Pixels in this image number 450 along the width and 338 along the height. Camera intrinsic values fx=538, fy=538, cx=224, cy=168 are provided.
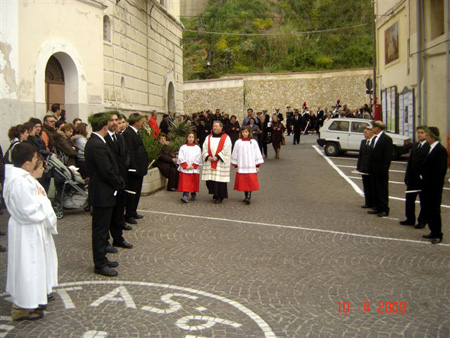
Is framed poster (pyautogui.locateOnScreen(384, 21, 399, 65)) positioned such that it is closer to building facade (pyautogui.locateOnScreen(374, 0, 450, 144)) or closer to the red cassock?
building facade (pyautogui.locateOnScreen(374, 0, 450, 144))

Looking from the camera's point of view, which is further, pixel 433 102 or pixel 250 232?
pixel 433 102

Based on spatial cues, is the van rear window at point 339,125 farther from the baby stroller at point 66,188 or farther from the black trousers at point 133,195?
the black trousers at point 133,195

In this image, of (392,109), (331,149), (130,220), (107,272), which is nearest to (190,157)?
(130,220)

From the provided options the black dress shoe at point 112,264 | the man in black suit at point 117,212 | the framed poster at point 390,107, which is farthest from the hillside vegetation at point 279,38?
the black dress shoe at point 112,264

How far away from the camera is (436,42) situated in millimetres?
19828

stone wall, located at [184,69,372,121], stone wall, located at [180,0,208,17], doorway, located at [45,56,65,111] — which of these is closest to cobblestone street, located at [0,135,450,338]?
doorway, located at [45,56,65,111]

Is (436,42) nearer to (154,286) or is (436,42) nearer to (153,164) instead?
(153,164)

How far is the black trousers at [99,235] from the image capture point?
6742 millimetres

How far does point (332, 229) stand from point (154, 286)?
4.27 meters

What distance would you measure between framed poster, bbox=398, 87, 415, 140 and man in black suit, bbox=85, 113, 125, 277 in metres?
18.1

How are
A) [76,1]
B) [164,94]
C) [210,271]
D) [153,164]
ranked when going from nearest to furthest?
[210,271], [153,164], [76,1], [164,94]

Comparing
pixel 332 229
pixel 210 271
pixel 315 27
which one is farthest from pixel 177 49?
pixel 315 27

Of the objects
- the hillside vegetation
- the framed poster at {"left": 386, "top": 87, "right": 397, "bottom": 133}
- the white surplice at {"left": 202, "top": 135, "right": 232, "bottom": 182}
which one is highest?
the hillside vegetation

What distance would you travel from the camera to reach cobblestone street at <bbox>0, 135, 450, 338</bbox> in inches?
203
